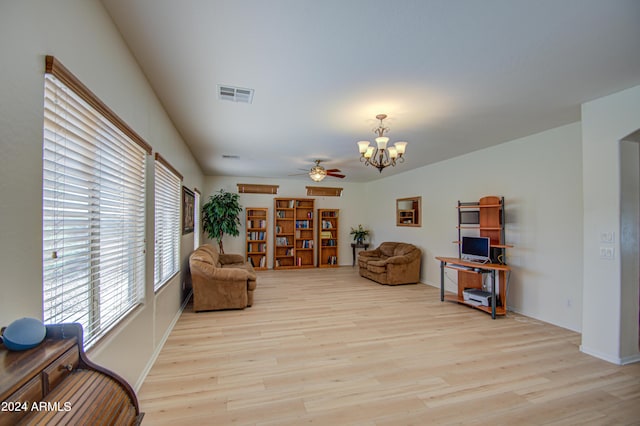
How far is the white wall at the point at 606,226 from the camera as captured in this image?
277 centimetres

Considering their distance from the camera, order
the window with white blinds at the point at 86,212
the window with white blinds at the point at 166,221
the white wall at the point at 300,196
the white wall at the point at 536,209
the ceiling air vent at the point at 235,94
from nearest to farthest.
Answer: the window with white blinds at the point at 86,212
the ceiling air vent at the point at 235,94
the window with white blinds at the point at 166,221
the white wall at the point at 536,209
the white wall at the point at 300,196

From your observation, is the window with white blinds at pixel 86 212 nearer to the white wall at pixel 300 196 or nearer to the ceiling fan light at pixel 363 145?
the ceiling fan light at pixel 363 145

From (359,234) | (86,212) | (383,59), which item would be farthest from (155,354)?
(359,234)

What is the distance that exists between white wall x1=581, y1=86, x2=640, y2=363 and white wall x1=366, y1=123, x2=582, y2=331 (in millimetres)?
685

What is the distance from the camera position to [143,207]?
8.23 feet

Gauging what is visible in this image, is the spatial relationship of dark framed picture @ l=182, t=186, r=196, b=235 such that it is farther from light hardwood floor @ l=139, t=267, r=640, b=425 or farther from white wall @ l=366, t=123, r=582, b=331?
→ white wall @ l=366, t=123, r=582, b=331

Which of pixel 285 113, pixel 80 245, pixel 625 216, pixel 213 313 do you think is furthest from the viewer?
pixel 213 313

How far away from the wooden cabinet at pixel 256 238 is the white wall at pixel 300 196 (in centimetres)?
16

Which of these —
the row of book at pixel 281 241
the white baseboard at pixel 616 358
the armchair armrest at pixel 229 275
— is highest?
the row of book at pixel 281 241

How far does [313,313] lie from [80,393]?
11.8ft

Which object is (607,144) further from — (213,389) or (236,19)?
(213,389)

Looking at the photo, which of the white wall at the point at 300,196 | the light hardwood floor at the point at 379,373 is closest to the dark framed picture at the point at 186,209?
the light hardwood floor at the point at 379,373

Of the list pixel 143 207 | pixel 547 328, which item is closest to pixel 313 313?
pixel 143 207

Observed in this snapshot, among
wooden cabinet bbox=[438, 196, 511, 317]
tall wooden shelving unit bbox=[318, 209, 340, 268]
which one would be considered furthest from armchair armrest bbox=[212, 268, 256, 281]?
tall wooden shelving unit bbox=[318, 209, 340, 268]
